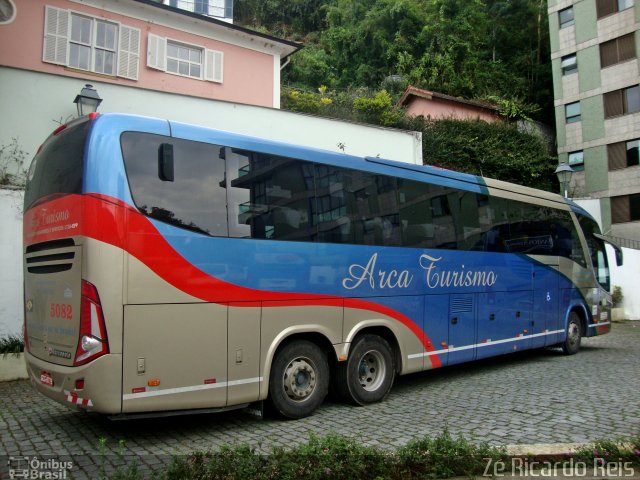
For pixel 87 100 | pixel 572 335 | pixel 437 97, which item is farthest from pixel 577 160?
pixel 87 100

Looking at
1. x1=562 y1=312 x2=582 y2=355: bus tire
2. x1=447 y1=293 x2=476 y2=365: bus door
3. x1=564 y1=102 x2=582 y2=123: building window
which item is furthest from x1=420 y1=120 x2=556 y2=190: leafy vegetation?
x1=447 y1=293 x2=476 y2=365: bus door

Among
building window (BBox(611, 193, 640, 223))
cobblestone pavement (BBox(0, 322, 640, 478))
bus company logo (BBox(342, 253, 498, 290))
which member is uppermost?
building window (BBox(611, 193, 640, 223))

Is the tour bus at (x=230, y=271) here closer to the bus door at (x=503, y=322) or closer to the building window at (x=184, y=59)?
the bus door at (x=503, y=322)

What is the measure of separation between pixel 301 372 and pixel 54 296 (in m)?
2.85

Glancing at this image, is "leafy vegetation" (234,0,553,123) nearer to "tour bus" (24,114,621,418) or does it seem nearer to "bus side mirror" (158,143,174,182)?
"tour bus" (24,114,621,418)

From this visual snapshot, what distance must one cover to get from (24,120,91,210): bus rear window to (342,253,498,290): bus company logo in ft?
11.0

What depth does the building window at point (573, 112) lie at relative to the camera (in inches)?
1195

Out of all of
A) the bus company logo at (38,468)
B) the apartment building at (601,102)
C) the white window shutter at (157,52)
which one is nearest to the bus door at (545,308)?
the bus company logo at (38,468)

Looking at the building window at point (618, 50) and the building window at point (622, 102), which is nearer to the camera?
the building window at point (622, 102)

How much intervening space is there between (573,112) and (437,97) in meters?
9.81

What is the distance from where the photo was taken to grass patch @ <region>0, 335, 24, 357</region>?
8.12 meters

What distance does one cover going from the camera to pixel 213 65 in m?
15.4

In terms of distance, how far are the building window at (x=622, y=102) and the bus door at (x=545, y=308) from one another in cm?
2251

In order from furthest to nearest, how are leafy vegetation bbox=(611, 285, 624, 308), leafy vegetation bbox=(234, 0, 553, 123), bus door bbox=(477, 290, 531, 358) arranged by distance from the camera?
leafy vegetation bbox=(234, 0, 553, 123)
leafy vegetation bbox=(611, 285, 624, 308)
bus door bbox=(477, 290, 531, 358)
